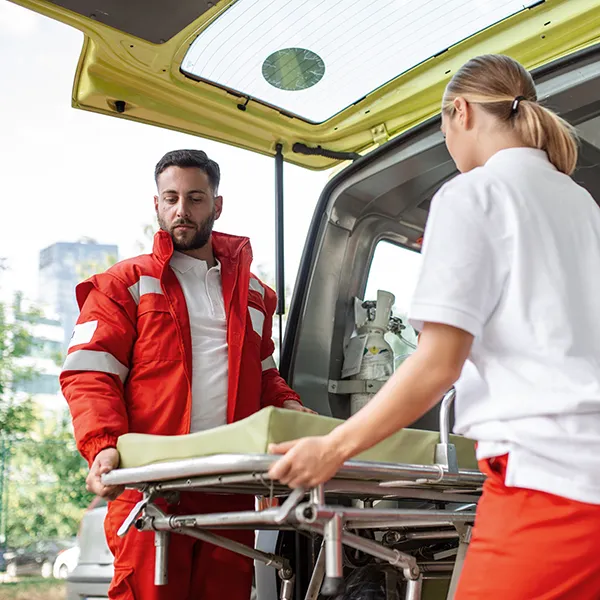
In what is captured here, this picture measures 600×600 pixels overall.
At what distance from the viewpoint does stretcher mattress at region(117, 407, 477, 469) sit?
1427 millimetres

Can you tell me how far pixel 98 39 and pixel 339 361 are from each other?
4.59 feet

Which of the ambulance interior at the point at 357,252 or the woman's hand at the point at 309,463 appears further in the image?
the ambulance interior at the point at 357,252

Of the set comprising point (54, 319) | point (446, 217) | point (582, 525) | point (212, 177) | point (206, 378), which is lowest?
point (582, 525)

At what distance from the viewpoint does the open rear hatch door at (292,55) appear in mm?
2209

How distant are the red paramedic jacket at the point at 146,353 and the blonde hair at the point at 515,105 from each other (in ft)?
3.86

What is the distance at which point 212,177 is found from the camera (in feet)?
9.02

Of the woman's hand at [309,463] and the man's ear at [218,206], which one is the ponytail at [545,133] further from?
the man's ear at [218,206]

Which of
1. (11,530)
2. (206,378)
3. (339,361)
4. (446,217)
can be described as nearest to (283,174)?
(339,361)

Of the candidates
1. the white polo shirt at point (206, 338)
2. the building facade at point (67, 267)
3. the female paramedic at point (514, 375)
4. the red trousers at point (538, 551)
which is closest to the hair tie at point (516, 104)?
the female paramedic at point (514, 375)

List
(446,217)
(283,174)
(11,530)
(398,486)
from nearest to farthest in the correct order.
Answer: (446,217), (398,486), (283,174), (11,530)

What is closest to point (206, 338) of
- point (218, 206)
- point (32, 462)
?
point (218, 206)

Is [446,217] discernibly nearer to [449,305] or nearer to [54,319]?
[449,305]

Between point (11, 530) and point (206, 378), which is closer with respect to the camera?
point (206, 378)

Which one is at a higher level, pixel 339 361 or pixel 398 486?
pixel 339 361
